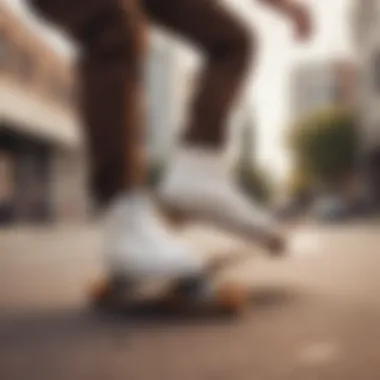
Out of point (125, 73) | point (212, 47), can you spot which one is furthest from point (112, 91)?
point (212, 47)

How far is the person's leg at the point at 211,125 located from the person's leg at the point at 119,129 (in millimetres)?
50

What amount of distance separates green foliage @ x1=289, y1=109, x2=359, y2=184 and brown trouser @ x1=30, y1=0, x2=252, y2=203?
80mm

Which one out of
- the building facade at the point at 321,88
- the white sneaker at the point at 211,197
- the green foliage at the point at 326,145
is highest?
the building facade at the point at 321,88

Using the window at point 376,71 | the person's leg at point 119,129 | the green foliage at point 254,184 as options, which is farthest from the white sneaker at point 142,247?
the window at point 376,71

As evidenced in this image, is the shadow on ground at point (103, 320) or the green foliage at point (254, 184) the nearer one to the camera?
the shadow on ground at point (103, 320)

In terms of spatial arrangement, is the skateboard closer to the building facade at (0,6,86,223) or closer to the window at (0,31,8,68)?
the building facade at (0,6,86,223)

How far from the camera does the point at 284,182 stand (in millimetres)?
643

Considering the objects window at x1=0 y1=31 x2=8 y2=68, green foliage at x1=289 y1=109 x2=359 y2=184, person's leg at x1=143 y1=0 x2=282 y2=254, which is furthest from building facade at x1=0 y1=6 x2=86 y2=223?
green foliage at x1=289 y1=109 x2=359 y2=184

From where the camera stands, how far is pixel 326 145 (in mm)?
648

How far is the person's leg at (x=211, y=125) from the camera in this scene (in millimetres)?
648

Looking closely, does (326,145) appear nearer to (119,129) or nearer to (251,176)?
(251,176)

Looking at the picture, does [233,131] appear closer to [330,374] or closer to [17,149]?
[17,149]

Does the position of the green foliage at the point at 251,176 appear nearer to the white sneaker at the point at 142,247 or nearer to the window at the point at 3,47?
the white sneaker at the point at 142,247

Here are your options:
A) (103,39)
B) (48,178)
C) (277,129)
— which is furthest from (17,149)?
(277,129)
